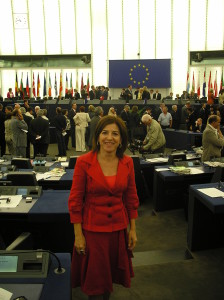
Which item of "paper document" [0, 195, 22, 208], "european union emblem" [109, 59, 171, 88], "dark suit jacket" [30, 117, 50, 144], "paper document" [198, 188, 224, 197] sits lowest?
"paper document" [0, 195, 22, 208]

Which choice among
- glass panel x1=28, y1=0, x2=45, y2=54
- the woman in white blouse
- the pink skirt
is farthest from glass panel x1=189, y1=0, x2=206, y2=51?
the pink skirt

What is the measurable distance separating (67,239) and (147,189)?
9.14ft

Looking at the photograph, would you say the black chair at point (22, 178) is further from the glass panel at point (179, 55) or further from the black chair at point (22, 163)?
the glass panel at point (179, 55)

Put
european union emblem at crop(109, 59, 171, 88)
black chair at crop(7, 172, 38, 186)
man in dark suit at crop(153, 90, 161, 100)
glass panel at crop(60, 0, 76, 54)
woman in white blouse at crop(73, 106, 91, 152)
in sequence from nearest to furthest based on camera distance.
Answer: black chair at crop(7, 172, 38, 186), woman in white blouse at crop(73, 106, 91, 152), man in dark suit at crop(153, 90, 161, 100), european union emblem at crop(109, 59, 171, 88), glass panel at crop(60, 0, 76, 54)

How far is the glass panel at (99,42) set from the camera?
63.8 feet

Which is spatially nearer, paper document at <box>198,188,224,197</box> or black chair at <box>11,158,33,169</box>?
paper document at <box>198,188,224,197</box>

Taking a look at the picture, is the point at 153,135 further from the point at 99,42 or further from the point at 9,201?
the point at 99,42

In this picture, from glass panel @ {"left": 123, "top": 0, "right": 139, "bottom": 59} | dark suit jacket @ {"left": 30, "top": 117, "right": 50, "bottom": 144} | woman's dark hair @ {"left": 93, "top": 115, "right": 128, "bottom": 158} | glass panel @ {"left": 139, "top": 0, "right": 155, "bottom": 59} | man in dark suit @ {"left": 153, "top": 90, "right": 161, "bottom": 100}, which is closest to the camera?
woman's dark hair @ {"left": 93, "top": 115, "right": 128, "bottom": 158}

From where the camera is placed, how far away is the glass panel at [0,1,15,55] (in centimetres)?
1964

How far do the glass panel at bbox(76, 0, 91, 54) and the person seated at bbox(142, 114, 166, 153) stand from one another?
1497cm

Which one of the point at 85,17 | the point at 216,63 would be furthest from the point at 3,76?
the point at 216,63

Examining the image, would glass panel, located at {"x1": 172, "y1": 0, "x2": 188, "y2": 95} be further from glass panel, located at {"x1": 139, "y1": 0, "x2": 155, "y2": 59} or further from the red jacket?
the red jacket

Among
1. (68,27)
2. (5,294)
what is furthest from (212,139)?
(68,27)

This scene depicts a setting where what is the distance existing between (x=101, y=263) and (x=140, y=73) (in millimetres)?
17273
